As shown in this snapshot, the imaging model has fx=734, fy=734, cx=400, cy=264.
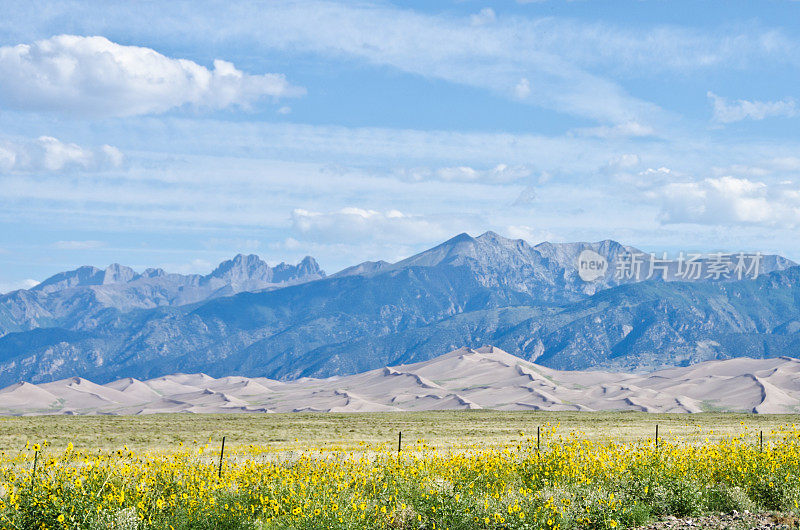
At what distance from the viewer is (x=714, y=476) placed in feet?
61.8

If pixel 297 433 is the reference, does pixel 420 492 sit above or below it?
above

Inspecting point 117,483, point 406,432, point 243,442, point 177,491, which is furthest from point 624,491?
point 406,432

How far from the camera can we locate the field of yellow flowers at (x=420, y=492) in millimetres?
13406

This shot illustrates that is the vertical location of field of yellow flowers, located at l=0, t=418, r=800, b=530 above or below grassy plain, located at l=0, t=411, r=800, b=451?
above

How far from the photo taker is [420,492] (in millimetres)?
16344

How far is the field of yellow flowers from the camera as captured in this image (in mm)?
13406

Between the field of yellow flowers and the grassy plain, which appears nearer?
the field of yellow flowers

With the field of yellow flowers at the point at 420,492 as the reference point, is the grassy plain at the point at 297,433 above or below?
below

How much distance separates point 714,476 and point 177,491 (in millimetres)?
13259

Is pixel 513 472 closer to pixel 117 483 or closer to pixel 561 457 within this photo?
pixel 561 457

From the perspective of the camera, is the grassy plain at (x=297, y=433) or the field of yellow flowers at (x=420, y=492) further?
the grassy plain at (x=297, y=433)

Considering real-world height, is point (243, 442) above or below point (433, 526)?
below

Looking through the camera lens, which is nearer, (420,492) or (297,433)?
(420,492)

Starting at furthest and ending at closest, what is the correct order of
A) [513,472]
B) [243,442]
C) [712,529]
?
[243,442] < [513,472] < [712,529]
